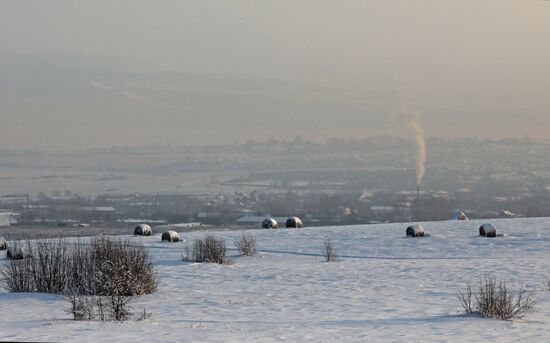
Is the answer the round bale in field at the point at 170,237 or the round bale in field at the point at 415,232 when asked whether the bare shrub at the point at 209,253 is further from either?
the round bale in field at the point at 415,232

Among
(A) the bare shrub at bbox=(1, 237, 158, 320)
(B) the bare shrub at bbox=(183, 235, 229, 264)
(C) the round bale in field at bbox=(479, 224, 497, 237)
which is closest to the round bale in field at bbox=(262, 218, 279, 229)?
(C) the round bale in field at bbox=(479, 224, 497, 237)

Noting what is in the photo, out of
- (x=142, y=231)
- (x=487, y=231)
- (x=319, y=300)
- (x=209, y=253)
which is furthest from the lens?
(x=142, y=231)

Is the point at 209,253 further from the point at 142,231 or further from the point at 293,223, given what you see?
the point at 293,223

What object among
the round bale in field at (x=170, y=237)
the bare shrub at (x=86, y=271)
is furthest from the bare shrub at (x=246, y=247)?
the bare shrub at (x=86, y=271)

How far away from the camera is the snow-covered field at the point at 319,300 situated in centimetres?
1628

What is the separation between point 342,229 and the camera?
48094mm

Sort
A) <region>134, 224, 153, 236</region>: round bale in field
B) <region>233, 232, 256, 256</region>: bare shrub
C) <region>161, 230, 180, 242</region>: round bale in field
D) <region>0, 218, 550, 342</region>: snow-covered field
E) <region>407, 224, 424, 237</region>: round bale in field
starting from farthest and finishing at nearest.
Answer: <region>134, 224, 153, 236</region>: round bale in field
<region>161, 230, 180, 242</region>: round bale in field
<region>407, 224, 424, 237</region>: round bale in field
<region>233, 232, 256, 256</region>: bare shrub
<region>0, 218, 550, 342</region>: snow-covered field

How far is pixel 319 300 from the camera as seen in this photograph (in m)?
21.4

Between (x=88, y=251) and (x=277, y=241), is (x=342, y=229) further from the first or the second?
(x=88, y=251)

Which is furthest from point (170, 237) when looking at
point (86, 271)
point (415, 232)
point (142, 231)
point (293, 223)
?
point (86, 271)

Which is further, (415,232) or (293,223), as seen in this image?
(293,223)

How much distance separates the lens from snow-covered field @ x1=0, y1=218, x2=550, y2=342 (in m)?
16.3

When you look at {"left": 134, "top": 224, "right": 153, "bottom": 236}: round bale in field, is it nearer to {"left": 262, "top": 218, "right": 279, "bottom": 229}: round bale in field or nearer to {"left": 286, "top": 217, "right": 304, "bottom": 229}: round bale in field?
{"left": 262, "top": 218, "right": 279, "bottom": 229}: round bale in field

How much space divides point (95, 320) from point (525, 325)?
7.22m
